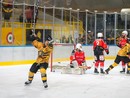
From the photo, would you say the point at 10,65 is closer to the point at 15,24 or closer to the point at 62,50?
the point at 15,24

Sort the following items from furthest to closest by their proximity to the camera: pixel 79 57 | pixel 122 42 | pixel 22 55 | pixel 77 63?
pixel 22 55 → pixel 77 63 → pixel 79 57 → pixel 122 42

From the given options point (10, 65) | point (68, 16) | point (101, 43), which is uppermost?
point (68, 16)

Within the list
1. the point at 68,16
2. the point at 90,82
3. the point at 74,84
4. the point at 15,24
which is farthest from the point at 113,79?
the point at 68,16

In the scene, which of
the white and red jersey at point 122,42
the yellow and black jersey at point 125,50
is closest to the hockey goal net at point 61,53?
the white and red jersey at point 122,42

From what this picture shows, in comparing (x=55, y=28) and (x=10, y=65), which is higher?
(x=55, y=28)

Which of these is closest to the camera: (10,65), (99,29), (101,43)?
(101,43)

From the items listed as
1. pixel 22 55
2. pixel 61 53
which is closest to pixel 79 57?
pixel 22 55

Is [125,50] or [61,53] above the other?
[125,50]

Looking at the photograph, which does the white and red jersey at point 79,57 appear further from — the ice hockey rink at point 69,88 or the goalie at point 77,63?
the ice hockey rink at point 69,88

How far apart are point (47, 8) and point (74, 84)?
8.56m

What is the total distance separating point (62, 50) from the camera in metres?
16.3

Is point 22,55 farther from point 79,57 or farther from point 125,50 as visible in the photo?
point 125,50

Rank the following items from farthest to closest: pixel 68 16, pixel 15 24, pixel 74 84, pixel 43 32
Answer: pixel 68 16, pixel 43 32, pixel 15 24, pixel 74 84

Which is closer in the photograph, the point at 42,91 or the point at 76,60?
the point at 42,91
